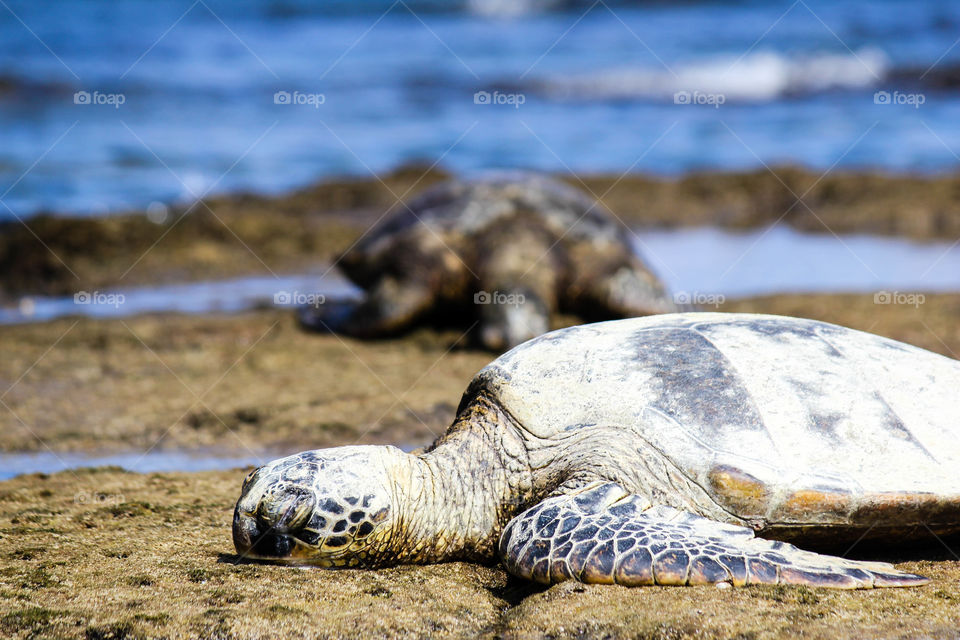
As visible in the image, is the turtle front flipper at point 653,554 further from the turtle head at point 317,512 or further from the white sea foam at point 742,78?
the white sea foam at point 742,78

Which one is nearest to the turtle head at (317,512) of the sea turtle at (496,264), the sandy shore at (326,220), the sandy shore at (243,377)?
the sandy shore at (243,377)

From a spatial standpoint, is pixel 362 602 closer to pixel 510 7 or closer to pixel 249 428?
pixel 249 428

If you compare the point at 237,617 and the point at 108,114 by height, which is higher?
the point at 108,114

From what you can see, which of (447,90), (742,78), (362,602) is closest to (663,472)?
(362,602)

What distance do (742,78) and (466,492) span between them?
1914 cm

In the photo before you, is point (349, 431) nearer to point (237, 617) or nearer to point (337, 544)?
point (337, 544)

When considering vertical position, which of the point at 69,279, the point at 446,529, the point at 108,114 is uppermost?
the point at 108,114

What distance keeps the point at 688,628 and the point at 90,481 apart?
2748 mm

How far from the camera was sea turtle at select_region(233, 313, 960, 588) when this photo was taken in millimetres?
2793

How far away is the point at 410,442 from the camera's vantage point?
15.2 ft

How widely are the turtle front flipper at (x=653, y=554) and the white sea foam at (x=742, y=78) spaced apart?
17.5 metres

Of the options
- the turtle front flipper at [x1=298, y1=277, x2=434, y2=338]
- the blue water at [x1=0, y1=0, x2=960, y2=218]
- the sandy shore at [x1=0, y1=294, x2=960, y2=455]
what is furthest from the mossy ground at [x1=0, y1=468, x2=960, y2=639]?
the blue water at [x1=0, y1=0, x2=960, y2=218]

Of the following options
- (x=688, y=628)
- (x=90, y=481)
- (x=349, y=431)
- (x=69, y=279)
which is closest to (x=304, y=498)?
(x=688, y=628)

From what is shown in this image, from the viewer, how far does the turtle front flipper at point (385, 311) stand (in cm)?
711
